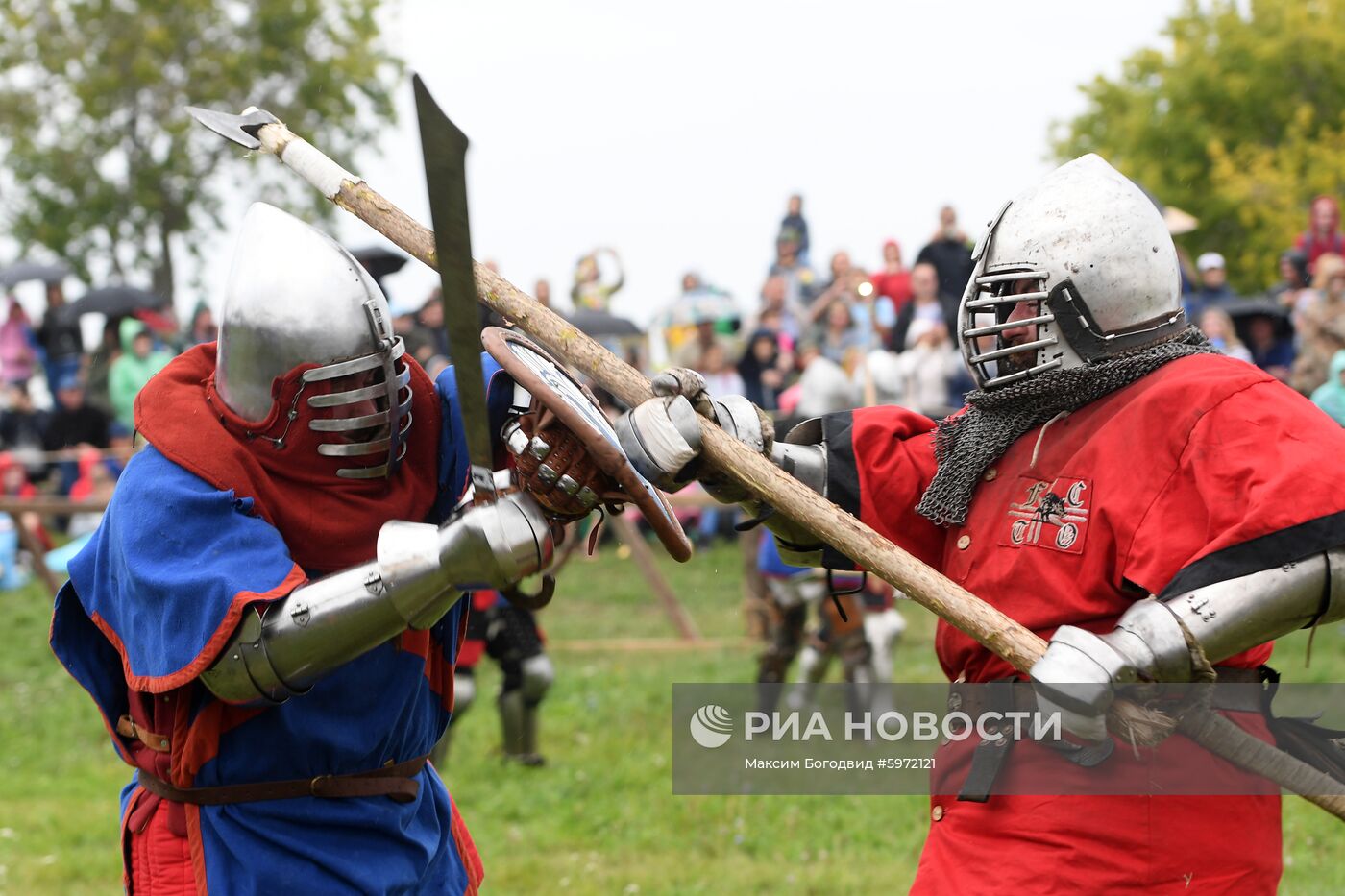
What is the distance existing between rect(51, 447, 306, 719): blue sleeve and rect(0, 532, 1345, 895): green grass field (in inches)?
117

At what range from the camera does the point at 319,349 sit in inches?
131

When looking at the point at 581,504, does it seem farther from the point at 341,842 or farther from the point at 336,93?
the point at 336,93

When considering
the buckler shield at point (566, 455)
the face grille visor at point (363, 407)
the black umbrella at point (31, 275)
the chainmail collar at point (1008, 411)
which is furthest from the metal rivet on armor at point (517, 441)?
the black umbrella at point (31, 275)

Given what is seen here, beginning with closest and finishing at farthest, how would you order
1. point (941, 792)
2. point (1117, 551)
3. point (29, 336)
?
point (1117, 551)
point (941, 792)
point (29, 336)

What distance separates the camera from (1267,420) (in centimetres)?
295

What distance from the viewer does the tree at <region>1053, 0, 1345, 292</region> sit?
24141 millimetres

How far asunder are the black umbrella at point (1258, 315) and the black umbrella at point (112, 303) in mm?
9712

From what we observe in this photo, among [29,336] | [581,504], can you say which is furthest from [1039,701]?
[29,336]

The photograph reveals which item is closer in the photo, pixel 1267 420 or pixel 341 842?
pixel 1267 420

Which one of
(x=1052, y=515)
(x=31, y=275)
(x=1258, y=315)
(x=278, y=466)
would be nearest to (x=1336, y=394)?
(x=1258, y=315)

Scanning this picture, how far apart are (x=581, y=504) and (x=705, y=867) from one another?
3.26 m

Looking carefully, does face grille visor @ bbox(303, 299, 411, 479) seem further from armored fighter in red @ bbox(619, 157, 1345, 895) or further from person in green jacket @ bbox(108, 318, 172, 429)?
person in green jacket @ bbox(108, 318, 172, 429)

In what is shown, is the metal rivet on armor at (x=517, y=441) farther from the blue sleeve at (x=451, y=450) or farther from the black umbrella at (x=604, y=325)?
the black umbrella at (x=604, y=325)

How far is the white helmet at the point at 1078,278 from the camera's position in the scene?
10.6 feet
